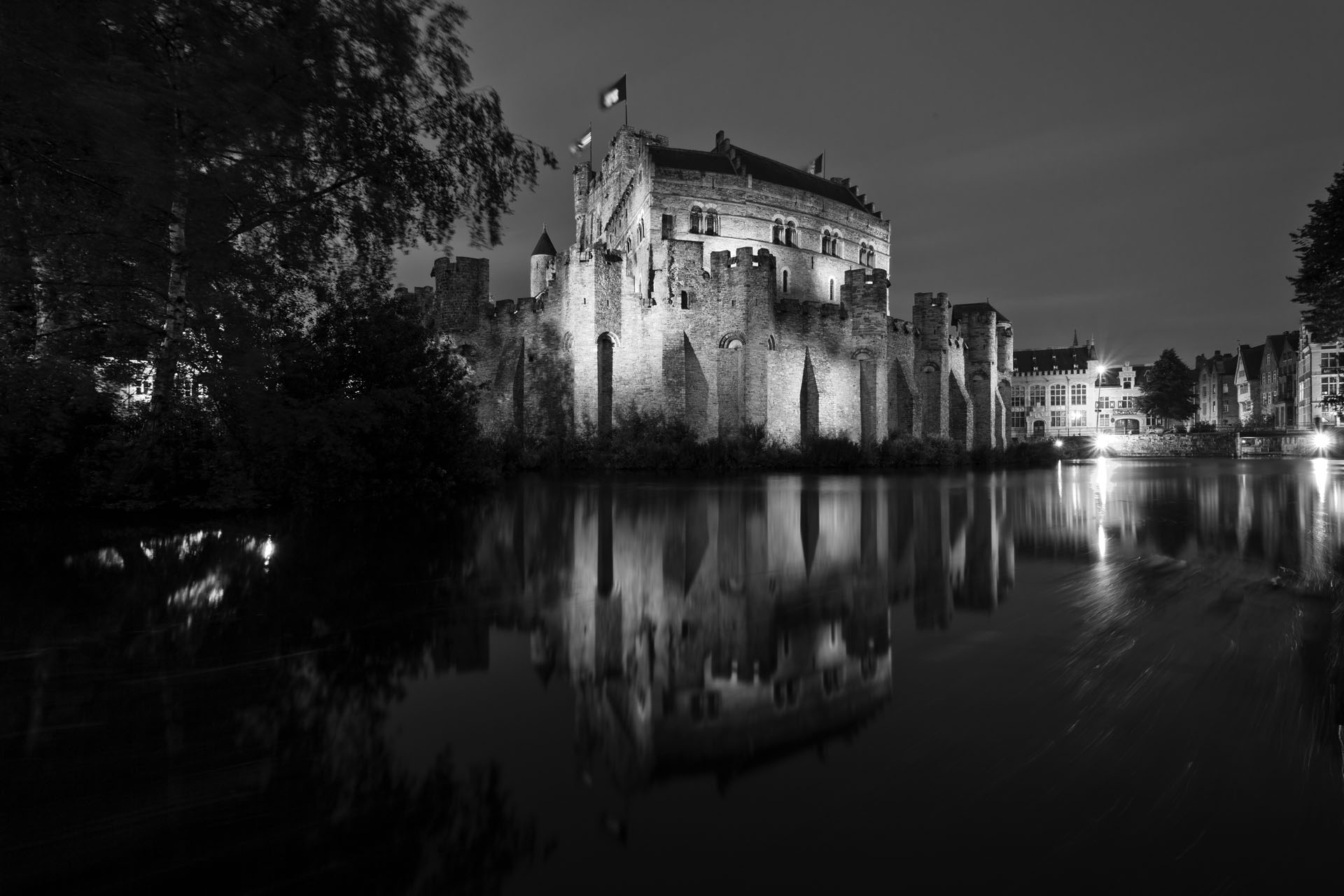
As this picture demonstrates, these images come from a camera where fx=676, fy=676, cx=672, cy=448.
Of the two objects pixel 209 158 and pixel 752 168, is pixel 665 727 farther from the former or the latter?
pixel 752 168

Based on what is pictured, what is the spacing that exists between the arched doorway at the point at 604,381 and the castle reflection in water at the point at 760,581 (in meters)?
13.2

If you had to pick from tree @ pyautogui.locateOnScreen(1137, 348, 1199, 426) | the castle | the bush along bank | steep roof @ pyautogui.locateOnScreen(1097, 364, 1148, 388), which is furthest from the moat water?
steep roof @ pyautogui.locateOnScreen(1097, 364, 1148, 388)

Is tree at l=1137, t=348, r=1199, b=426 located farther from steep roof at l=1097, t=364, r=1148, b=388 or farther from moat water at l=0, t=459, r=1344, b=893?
moat water at l=0, t=459, r=1344, b=893

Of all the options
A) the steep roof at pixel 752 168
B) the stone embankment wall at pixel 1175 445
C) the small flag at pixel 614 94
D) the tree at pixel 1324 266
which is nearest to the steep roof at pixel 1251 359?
the stone embankment wall at pixel 1175 445

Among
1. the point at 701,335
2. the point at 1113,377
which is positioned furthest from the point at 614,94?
the point at 1113,377

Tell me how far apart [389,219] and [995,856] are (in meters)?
10.6

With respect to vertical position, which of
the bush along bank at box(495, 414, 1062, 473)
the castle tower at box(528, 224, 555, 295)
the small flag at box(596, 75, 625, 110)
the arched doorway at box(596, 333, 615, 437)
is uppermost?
the small flag at box(596, 75, 625, 110)

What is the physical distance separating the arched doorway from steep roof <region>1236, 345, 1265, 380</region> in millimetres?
71050

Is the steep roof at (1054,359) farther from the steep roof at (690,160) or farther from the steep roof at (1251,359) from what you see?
the steep roof at (690,160)

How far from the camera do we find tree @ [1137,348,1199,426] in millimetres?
61969

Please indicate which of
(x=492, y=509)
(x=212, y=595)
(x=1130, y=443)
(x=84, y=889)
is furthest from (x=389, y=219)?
(x=1130, y=443)

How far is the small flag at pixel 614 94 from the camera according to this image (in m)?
36.7

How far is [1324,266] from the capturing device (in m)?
21.1

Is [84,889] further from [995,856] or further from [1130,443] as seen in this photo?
[1130,443]
